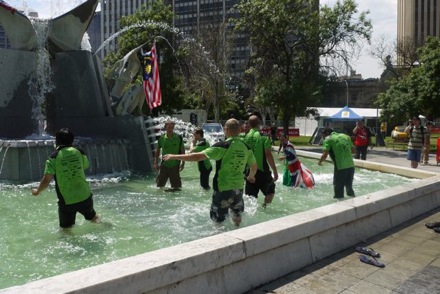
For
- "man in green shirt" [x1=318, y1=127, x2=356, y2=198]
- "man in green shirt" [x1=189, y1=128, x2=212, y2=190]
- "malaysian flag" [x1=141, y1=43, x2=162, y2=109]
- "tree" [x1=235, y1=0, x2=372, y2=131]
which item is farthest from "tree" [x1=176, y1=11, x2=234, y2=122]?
"man in green shirt" [x1=318, y1=127, x2=356, y2=198]

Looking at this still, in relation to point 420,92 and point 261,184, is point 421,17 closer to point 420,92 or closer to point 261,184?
point 420,92

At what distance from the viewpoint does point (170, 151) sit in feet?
30.6

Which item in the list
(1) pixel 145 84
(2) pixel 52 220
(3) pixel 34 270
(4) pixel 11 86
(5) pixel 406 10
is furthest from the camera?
(5) pixel 406 10

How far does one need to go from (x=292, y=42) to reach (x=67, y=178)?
22.0 m

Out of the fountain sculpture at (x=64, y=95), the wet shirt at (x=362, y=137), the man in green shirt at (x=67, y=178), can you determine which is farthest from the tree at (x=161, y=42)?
the man in green shirt at (x=67, y=178)

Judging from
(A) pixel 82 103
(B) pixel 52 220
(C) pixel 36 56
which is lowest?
(B) pixel 52 220

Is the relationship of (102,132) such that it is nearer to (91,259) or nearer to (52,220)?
(52,220)

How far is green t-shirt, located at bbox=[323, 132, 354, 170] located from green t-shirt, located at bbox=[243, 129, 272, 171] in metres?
1.47

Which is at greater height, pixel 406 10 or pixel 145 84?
pixel 406 10

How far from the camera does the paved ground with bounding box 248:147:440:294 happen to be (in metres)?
4.28

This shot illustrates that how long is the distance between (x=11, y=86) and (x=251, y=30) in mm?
15766

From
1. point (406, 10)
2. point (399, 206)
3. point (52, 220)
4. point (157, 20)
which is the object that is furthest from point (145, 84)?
point (406, 10)

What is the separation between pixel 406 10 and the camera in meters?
91.0

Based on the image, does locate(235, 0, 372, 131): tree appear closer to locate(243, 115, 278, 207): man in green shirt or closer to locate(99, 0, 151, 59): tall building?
locate(243, 115, 278, 207): man in green shirt
